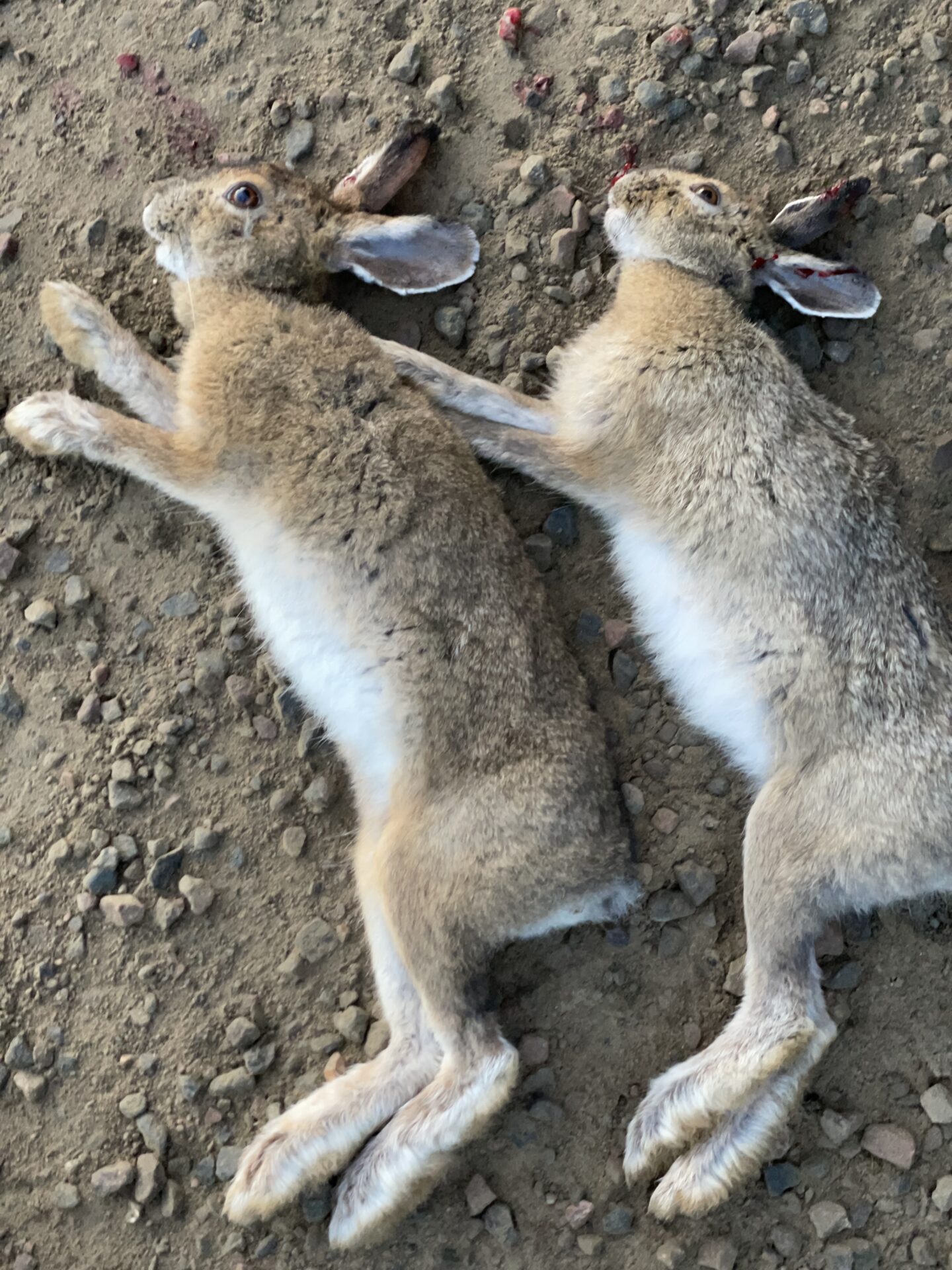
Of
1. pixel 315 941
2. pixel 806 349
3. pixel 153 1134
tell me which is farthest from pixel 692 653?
pixel 153 1134

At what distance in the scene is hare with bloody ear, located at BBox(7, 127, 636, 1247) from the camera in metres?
3.38

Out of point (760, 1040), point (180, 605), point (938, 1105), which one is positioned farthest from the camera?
point (180, 605)

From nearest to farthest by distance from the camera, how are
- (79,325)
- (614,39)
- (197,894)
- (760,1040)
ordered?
(760,1040) < (197,894) < (79,325) < (614,39)

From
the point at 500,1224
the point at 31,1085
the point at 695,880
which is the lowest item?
the point at 500,1224

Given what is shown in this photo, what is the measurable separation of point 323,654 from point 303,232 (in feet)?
5.29

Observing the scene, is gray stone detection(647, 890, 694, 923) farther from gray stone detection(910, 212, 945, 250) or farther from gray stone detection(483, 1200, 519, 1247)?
gray stone detection(910, 212, 945, 250)

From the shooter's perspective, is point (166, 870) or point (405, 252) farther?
point (405, 252)

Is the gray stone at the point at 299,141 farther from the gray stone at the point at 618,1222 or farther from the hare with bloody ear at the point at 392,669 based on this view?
the gray stone at the point at 618,1222

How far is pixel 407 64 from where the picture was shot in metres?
4.23

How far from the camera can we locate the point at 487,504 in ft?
12.1

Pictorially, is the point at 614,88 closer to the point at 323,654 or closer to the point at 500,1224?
the point at 323,654

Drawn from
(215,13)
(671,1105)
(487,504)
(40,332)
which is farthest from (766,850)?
(215,13)

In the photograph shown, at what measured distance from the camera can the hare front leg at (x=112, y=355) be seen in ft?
12.7

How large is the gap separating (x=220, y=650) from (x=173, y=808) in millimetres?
629
